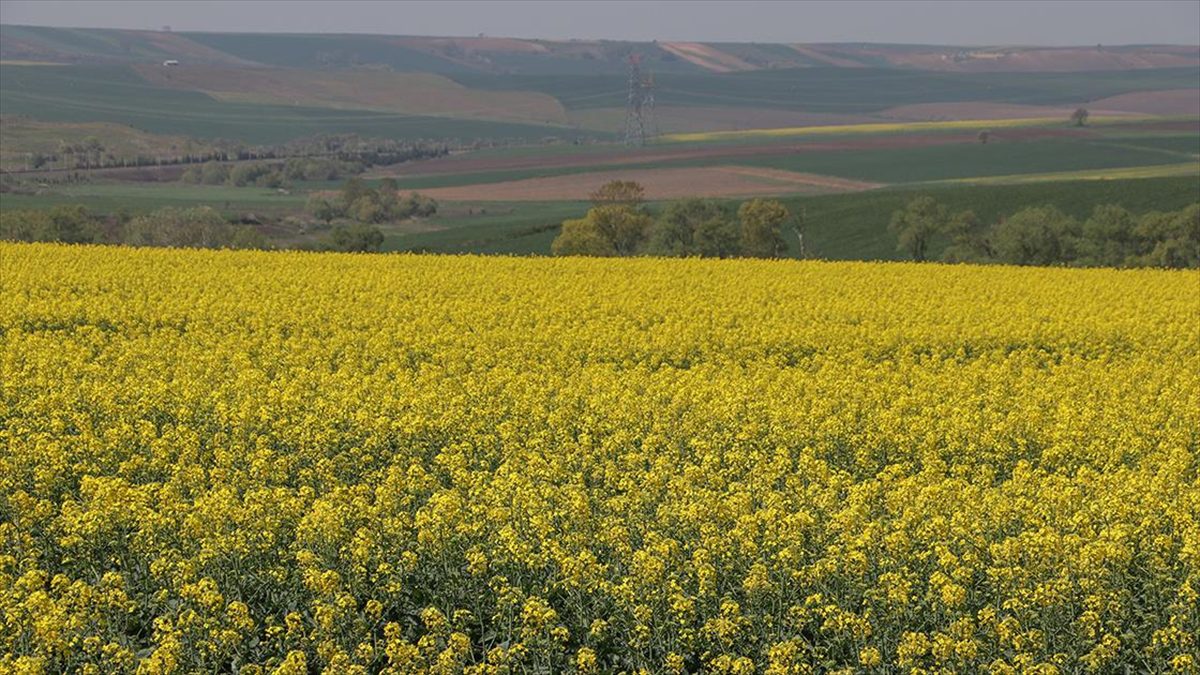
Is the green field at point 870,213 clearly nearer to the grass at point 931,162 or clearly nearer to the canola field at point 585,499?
the grass at point 931,162

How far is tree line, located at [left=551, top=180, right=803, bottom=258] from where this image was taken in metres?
75.8

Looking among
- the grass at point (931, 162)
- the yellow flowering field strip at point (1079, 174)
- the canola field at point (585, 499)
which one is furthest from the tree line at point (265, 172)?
the canola field at point (585, 499)

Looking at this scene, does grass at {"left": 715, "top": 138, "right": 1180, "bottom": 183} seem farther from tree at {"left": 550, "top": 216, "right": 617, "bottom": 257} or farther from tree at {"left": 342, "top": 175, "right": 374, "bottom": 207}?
tree at {"left": 550, "top": 216, "right": 617, "bottom": 257}

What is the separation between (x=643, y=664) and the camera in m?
10.5

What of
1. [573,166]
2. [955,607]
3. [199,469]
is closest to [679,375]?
[199,469]

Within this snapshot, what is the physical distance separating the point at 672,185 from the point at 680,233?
73941 millimetres

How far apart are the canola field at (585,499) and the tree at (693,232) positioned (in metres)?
49.1

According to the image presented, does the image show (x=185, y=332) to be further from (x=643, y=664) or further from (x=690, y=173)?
(x=690, y=173)

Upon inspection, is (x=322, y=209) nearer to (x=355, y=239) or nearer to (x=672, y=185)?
(x=355, y=239)

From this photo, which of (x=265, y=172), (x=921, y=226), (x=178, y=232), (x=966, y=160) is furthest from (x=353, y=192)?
(x=966, y=160)

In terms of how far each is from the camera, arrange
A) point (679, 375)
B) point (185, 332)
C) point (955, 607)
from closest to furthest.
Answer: point (955, 607) < point (679, 375) < point (185, 332)

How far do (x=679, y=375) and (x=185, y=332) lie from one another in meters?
11.1

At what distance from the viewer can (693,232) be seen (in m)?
79.4

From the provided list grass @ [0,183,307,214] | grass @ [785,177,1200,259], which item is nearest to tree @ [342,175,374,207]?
grass @ [0,183,307,214]
